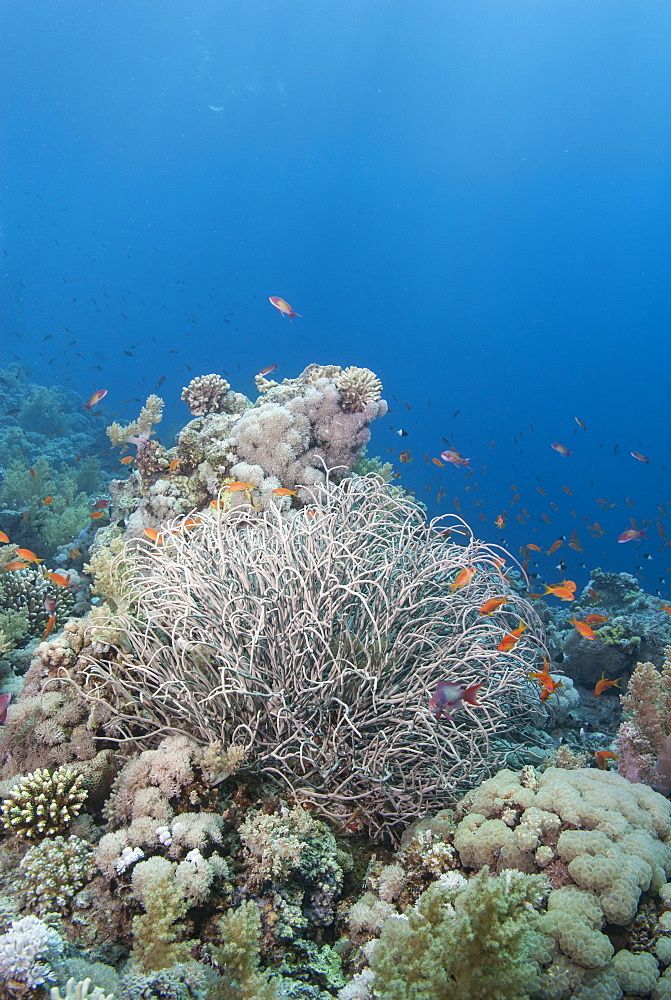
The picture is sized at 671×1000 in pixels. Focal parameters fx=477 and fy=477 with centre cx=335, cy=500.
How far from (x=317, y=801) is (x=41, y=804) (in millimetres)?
1689

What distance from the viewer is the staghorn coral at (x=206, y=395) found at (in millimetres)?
8398

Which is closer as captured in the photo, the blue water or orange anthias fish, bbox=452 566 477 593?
orange anthias fish, bbox=452 566 477 593

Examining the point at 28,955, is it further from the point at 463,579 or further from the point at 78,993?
the point at 463,579

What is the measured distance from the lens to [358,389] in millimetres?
7199

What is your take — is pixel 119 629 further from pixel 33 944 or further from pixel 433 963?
pixel 433 963

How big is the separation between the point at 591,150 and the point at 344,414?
96493 mm

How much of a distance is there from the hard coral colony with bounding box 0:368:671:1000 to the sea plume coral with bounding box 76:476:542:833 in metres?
0.03

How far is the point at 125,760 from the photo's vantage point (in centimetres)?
328

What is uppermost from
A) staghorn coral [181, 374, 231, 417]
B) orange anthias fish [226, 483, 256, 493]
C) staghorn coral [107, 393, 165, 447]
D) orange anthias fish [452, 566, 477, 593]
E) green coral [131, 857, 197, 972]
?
staghorn coral [181, 374, 231, 417]

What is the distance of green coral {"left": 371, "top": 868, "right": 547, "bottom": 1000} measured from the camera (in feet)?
5.90

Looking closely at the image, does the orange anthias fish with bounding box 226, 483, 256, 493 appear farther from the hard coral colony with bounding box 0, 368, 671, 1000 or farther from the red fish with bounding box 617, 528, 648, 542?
the red fish with bounding box 617, 528, 648, 542

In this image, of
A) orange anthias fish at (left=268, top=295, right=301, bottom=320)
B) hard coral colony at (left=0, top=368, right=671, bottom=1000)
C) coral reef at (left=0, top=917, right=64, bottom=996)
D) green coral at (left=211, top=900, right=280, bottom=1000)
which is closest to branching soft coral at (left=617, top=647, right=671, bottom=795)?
hard coral colony at (left=0, top=368, right=671, bottom=1000)

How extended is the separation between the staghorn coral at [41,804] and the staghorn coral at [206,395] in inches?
249

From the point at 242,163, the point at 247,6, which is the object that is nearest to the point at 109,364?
the point at 242,163
